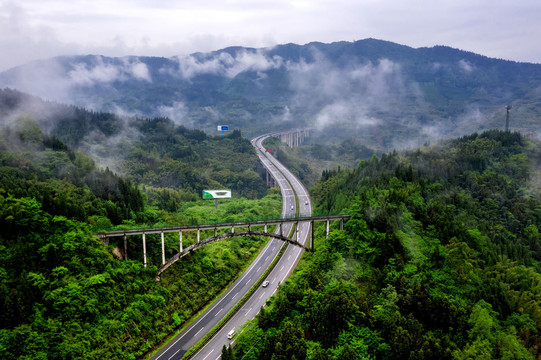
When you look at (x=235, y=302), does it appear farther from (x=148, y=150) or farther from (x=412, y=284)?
(x=148, y=150)

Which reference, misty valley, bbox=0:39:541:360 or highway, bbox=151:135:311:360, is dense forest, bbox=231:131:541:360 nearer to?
misty valley, bbox=0:39:541:360

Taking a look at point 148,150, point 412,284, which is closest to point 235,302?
point 412,284

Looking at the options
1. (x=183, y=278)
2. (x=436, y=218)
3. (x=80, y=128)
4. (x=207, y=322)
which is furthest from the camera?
(x=80, y=128)

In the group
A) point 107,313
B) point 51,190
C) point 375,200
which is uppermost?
point 51,190

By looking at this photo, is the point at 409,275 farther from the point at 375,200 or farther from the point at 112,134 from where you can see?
the point at 112,134

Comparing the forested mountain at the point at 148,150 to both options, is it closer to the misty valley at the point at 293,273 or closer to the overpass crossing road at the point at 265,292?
the misty valley at the point at 293,273

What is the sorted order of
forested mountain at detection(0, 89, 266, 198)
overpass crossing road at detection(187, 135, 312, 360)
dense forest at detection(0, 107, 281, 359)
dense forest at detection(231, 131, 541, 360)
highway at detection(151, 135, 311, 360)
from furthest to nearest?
forested mountain at detection(0, 89, 266, 198) < overpass crossing road at detection(187, 135, 312, 360) < highway at detection(151, 135, 311, 360) < dense forest at detection(231, 131, 541, 360) < dense forest at detection(0, 107, 281, 359)

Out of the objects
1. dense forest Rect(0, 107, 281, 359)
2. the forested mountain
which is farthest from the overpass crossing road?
the forested mountain

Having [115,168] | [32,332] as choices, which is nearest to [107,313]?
[32,332]
